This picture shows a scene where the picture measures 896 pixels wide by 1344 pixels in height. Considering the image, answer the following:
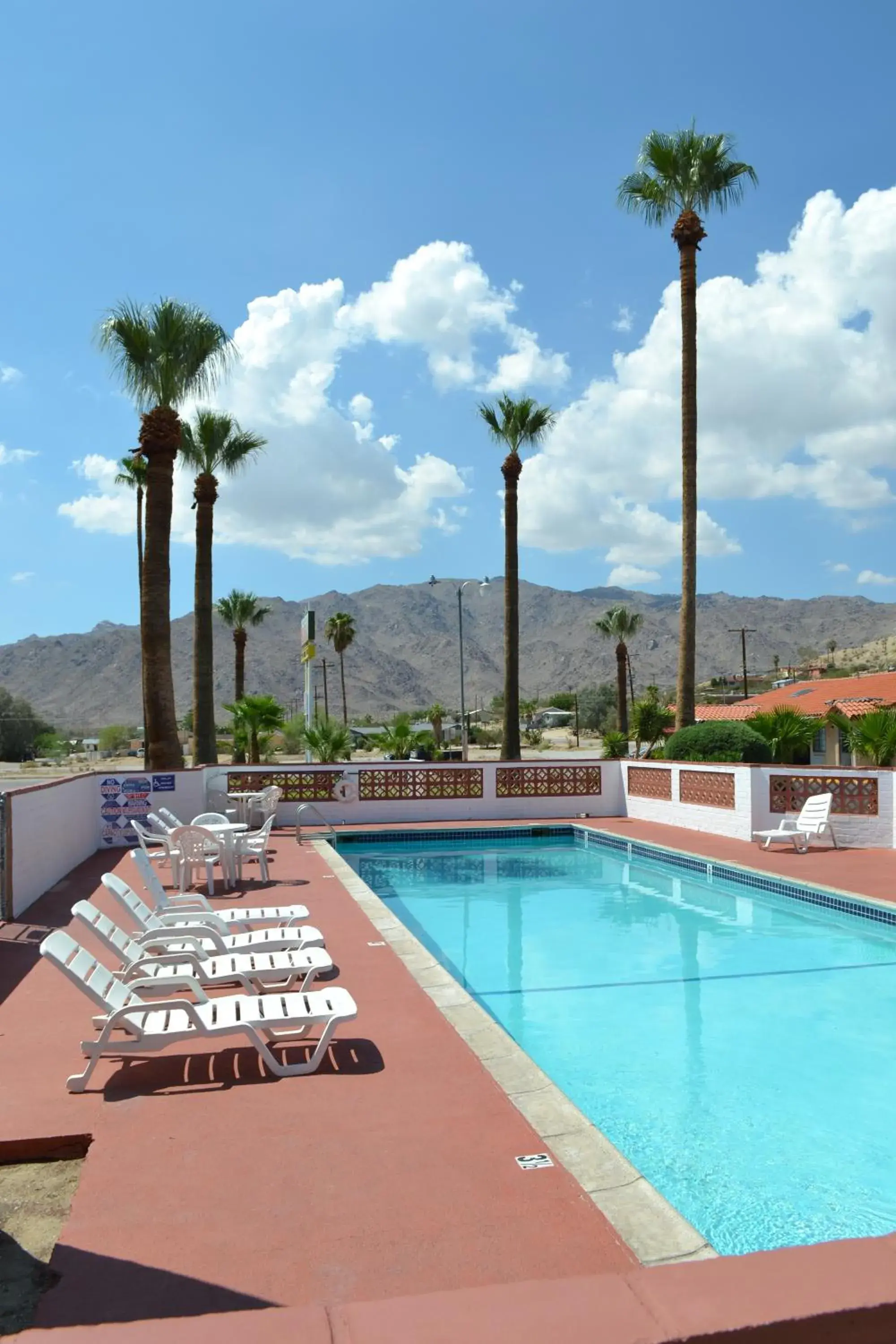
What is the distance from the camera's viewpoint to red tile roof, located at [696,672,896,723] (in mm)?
32781

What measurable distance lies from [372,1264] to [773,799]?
1362 centimetres

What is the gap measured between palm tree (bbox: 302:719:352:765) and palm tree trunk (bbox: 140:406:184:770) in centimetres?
536

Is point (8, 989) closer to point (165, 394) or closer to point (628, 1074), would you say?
point (628, 1074)

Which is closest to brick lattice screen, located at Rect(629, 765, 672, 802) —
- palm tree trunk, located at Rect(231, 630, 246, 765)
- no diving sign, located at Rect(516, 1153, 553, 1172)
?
no diving sign, located at Rect(516, 1153, 553, 1172)

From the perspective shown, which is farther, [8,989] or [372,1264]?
[8,989]

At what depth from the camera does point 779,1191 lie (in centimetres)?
490

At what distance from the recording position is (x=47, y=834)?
11.5 metres

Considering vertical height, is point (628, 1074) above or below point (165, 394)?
below

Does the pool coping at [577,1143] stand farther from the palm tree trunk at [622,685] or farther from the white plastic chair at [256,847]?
the palm tree trunk at [622,685]

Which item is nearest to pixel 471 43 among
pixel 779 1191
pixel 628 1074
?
pixel 628 1074

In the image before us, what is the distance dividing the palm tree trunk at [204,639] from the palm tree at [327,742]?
365 centimetres

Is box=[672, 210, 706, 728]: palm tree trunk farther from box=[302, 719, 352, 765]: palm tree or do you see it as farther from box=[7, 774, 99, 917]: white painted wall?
box=[7, 774, 99, 917]: white painted wall

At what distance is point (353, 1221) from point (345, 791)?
1586 cm

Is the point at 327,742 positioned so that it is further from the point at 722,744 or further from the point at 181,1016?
the point at 181,1016
